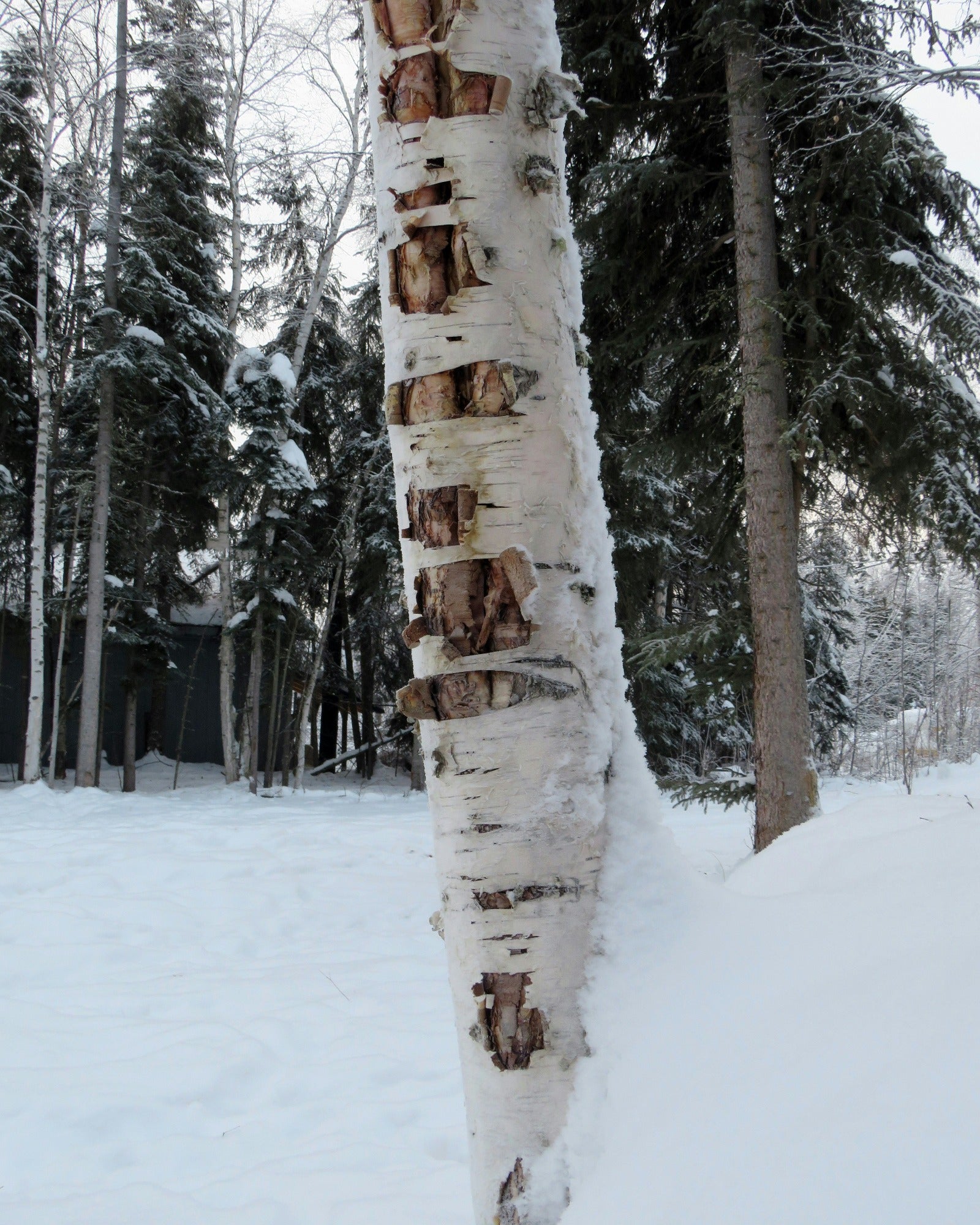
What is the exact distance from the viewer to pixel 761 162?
563cm

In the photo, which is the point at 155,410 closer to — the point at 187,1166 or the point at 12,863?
the point at 12,863

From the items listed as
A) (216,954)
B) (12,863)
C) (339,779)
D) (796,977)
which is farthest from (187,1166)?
(339,779)

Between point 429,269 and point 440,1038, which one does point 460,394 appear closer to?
point 429,269

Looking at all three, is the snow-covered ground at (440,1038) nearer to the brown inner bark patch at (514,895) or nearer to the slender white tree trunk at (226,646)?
the brown inner bark patch at (514,895)

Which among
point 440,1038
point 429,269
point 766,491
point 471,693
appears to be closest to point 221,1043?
point 440,1038

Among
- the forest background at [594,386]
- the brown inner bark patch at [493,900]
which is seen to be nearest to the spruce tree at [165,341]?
the forest background at [594,386]

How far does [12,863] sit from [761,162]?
7074 millimetres

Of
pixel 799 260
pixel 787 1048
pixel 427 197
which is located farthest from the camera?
pixel 799 260

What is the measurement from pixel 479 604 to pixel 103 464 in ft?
37.1

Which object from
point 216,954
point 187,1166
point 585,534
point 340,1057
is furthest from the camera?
point 216,954

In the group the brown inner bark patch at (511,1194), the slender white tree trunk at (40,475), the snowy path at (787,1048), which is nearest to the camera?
the snowy path at (787,1048)

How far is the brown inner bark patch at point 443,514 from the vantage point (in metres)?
1.16

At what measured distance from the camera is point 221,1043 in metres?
3.27

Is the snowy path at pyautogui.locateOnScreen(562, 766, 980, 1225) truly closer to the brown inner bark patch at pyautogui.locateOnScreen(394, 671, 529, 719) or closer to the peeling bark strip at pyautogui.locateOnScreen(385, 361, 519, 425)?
the brown inner bark patch at pyautogui.locateOnScreen(394, 671, 529, 719)
